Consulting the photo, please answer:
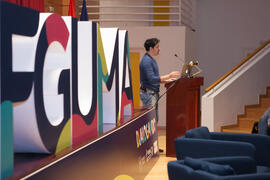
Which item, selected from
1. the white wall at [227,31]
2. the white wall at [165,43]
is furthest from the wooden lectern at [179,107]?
the white wall at [227,31]

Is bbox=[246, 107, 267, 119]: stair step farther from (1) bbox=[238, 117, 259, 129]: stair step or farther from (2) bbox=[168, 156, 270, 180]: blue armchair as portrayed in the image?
(2) bbox=[168, 156, 270, 180]: blue armchair

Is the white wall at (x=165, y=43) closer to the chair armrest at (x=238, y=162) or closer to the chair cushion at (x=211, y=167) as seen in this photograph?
the chair armrest at (x=238, y=162)

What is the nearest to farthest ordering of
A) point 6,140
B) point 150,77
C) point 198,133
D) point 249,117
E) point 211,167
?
point 6,140 < point 211,167 < point 198,133 < point 150,77 < point 249,117

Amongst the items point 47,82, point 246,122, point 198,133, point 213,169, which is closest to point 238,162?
point 213,169

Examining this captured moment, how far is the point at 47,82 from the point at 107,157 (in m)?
0.96

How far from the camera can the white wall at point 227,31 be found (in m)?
12.3

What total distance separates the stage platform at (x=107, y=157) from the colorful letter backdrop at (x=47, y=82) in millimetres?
108

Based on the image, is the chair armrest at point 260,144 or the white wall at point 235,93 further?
the white wall at point 235,93

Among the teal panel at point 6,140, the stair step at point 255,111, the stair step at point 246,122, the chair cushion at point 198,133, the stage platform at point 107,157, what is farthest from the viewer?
the stair step at point 255,111

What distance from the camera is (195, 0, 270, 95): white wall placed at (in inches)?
486

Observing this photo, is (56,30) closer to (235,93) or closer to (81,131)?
(81,131)

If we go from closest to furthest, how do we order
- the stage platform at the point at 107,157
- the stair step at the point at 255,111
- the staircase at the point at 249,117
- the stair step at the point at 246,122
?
the stage platform at the point at 107,157 < the staircase at the point at 249,117 < the stair step at the point at 246,122 < the stair step at the point at 255,111

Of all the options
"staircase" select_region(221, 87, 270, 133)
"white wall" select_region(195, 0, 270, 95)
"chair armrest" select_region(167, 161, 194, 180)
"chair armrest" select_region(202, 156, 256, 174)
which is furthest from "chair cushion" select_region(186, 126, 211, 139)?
"white wall" select_region(195, 0, 270, 95)

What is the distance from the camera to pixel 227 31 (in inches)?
494
